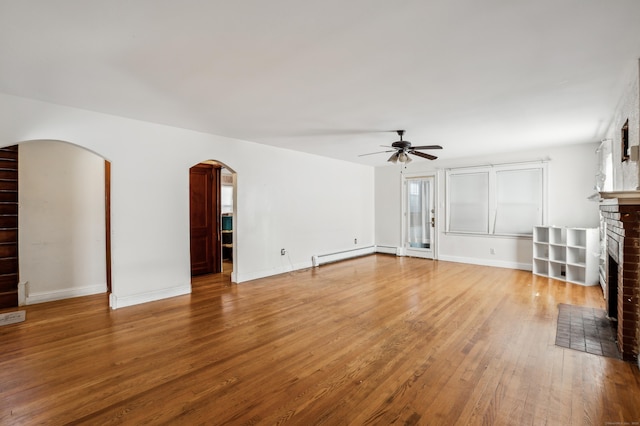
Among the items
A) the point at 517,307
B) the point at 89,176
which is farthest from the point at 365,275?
the point at 89,176

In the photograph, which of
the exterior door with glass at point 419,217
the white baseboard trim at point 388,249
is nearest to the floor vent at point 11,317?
the white baseboard trim at point 388,249

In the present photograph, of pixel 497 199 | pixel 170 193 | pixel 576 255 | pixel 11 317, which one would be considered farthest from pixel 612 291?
pixel 11 317

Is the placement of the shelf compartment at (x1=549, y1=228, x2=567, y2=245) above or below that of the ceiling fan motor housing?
below

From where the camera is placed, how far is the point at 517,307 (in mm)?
3971

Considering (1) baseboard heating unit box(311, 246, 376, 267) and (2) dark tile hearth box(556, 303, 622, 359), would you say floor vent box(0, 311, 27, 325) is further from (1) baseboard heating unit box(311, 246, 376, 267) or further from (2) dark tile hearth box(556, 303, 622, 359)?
(2) dark tile hearth box(556, 303, 622, 359)

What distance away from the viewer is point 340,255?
7.48m

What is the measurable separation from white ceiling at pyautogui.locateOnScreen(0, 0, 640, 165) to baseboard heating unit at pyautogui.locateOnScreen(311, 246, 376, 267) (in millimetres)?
3485

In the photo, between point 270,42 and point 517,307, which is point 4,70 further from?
point 517,307

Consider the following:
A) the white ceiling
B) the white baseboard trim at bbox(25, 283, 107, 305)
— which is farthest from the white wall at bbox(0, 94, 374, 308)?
the white baseboard trim at bbox(25, 283, 107, 305)

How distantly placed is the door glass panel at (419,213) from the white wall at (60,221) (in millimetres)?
6778

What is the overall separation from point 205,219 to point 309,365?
445 centimetres

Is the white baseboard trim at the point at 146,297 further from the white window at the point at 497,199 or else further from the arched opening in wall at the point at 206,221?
the white window at the point at 497,199

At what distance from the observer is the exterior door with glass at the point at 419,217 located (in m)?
7.68

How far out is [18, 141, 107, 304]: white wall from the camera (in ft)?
13.8
